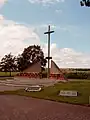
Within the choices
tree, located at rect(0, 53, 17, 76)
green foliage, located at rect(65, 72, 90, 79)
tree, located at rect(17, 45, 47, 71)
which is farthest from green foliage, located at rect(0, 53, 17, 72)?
green foliage, located at rect(65, 72, 90, 79)

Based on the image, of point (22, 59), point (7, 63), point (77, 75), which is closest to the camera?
point (77, 75)

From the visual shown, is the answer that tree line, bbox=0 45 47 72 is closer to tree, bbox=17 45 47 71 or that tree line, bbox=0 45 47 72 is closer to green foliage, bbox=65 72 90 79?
tree, bbox=17 45 47 71

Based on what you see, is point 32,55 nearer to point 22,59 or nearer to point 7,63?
point 22,59

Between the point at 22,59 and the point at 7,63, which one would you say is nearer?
the point at 7,63

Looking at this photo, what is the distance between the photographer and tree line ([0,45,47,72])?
253ft

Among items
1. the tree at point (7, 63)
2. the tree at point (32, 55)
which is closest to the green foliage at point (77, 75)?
the tree at point (7, 63)

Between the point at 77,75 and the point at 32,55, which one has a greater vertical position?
the point at 32,55

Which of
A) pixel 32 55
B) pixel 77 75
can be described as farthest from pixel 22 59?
pixel 77 75

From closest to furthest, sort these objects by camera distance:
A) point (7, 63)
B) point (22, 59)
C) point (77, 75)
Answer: point (77, 75) < point (7, 63) < point (22, 59)

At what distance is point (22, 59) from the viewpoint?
89750 millimetres

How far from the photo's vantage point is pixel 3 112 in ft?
42.6

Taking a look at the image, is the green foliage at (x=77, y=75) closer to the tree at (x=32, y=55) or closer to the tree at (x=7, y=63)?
the tree at (x=7, y=63)

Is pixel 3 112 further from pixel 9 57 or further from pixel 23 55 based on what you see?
pixel 23 55

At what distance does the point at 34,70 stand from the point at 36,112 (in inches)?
1819
